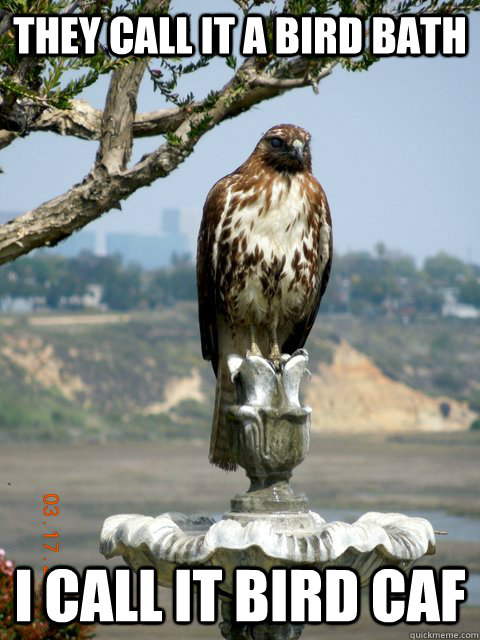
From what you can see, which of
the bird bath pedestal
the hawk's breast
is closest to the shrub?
the bird bath pedestal

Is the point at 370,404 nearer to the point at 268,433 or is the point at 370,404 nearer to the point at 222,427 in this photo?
the point at 222,427

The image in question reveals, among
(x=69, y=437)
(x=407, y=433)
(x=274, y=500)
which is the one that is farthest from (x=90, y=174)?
(x=407, y=433)

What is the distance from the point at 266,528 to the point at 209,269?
5.66 ft

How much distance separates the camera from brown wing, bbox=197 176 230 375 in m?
7.94

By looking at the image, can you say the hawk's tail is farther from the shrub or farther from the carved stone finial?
the shrub

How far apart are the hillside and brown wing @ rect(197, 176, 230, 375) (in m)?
56.3

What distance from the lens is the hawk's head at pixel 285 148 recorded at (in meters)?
7.71

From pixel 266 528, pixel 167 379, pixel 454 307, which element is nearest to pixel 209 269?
pixel 266 528

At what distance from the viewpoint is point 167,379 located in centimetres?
7756

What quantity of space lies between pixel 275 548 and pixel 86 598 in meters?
1.50

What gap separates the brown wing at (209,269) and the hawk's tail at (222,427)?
368mm

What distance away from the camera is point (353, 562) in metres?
7.17

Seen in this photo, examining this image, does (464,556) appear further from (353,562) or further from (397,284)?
(397,284)

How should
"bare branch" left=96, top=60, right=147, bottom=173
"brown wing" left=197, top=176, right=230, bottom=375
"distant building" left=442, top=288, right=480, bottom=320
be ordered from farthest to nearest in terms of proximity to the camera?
"distant building" left=442, top=288, right=480, bottom=320 < "bare branch" left=96, top=60, right=147, bottom=173 < "brown wing" left=197, top=176, right=230, bottom=375
